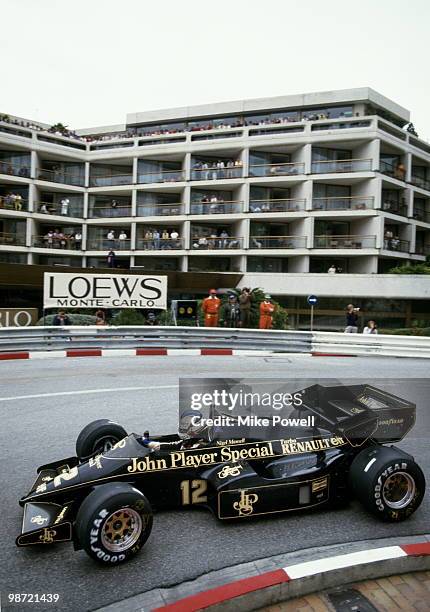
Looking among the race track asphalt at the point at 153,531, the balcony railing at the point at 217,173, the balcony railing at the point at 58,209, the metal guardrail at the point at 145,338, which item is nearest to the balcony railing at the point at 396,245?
the balcony railing at the point at 217,173

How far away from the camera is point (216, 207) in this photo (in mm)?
34594

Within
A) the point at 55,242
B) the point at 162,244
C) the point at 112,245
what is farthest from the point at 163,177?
the point at 55,242

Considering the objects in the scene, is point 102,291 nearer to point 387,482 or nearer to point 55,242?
point 387,482

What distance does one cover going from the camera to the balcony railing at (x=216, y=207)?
3447cm

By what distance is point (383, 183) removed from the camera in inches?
1288

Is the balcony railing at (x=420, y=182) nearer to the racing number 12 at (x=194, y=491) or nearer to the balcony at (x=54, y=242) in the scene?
the balcony at (x=54, y=242)

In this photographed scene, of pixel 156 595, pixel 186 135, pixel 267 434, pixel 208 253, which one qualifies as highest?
pixel 186 135

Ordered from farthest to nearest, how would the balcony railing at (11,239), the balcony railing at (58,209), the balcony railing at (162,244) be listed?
the balcony railing at (58,209)
the balcony railing at (162,244)
the balcony railing at (11,239)

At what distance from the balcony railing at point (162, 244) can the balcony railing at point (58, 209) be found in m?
5.83

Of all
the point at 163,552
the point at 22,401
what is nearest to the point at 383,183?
the point at 22,401

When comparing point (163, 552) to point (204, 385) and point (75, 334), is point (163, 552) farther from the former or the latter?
point (75, 334)

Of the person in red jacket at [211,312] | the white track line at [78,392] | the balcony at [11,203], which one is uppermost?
the balcony at [11,203]

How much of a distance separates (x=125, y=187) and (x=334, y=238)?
50.5 feet

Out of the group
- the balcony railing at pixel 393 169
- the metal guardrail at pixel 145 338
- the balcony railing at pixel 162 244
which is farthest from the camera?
the balcony railing at pixel 162 244
